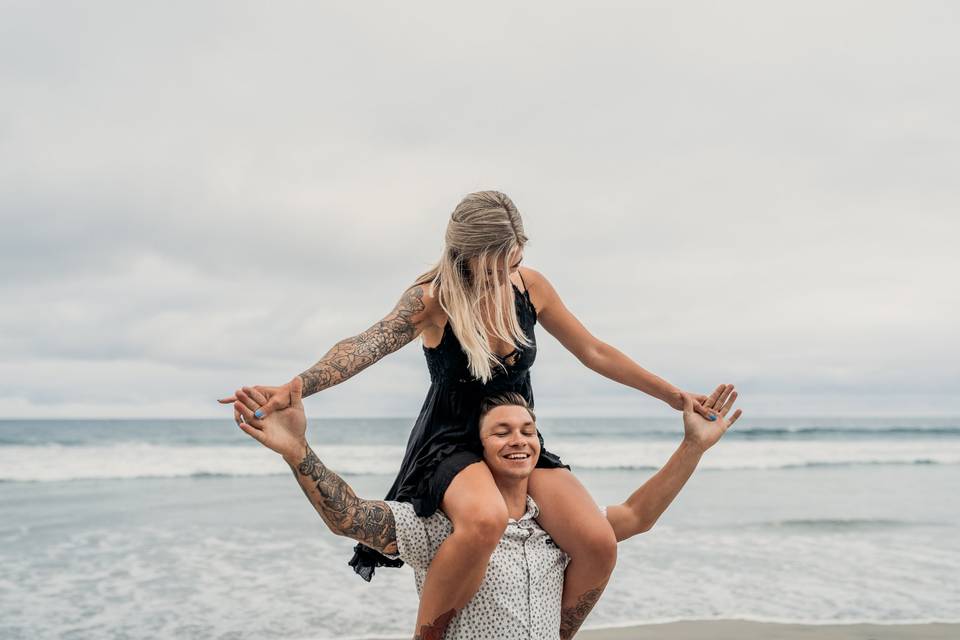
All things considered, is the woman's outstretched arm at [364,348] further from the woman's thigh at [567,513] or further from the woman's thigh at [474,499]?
the woman's thigh at [567,513]

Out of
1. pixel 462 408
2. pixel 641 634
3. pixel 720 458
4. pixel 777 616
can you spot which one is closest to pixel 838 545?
pixel 777 616

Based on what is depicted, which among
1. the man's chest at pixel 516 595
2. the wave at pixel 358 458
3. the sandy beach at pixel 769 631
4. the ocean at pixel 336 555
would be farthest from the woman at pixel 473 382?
the wave at pixel 358 458

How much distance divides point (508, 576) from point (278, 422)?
1.31 m

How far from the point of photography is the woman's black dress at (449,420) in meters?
3.99

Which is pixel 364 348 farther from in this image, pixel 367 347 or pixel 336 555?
pixel 336 555

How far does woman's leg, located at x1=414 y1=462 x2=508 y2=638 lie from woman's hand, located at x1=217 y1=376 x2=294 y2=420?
874 millimetres

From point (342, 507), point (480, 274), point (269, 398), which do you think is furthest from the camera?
point (480, 274)

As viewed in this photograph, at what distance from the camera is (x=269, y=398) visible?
3.32m

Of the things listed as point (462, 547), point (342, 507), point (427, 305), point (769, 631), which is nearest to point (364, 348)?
point (427, 305)

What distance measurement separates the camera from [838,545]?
9719 millimetres

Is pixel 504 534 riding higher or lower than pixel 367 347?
lower

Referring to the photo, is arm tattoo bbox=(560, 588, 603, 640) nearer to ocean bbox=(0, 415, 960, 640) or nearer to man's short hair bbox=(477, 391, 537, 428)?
man's short hair bbox=(477, 391, 537, 428)

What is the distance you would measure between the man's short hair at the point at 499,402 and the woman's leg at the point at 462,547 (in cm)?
32

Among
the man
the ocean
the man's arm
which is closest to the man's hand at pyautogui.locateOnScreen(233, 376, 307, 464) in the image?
the man
